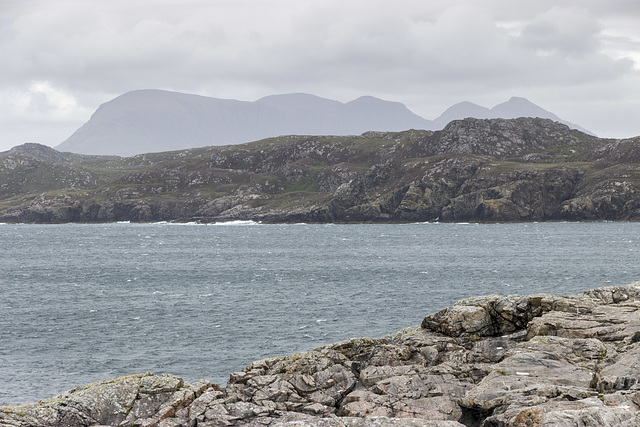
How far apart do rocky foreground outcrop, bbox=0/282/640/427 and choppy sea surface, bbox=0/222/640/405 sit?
17.9 meters

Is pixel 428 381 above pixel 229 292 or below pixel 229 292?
above

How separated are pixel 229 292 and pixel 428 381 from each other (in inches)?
2404

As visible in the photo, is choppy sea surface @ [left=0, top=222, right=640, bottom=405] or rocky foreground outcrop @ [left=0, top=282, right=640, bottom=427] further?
choppy sea surface @ [left=0, top=222, right=640, bottom=405]

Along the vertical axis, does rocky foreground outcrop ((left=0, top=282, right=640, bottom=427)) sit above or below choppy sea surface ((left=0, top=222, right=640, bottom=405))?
above

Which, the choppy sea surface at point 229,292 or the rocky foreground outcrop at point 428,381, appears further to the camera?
the choppy sea surface at point 229,292

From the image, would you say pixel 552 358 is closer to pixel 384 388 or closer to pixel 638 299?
pixel 384 388

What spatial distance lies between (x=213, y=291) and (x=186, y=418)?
203ft

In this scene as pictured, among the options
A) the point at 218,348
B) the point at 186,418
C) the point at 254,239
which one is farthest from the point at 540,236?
the point at 186,418

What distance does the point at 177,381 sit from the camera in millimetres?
25047

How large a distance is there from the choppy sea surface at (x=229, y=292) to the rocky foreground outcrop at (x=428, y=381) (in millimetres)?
17869

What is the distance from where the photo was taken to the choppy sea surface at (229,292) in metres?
48.5

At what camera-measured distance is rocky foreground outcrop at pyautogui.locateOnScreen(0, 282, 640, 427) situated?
65.1ft

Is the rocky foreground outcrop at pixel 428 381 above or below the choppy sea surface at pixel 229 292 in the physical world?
above

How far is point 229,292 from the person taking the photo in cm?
8262
